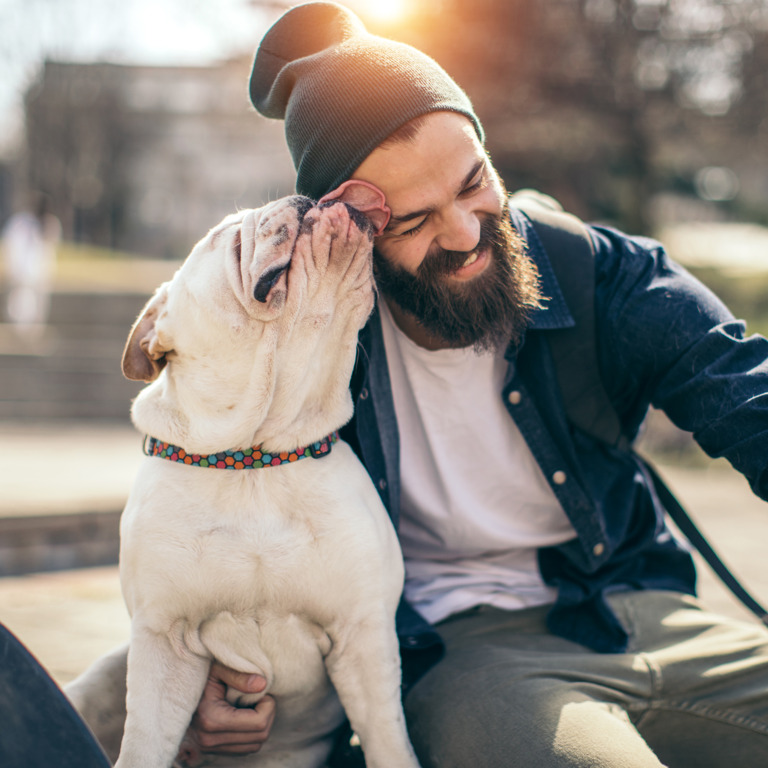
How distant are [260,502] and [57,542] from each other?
3465 millimetres

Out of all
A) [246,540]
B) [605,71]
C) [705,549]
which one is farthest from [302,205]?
[605,71]

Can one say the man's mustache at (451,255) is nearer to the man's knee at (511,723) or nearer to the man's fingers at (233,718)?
the man's knee at (511,723)

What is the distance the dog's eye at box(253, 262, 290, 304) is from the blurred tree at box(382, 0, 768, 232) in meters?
7.73

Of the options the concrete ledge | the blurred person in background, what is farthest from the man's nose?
the blurred person in background

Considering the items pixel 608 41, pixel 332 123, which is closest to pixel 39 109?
pixel 608 41

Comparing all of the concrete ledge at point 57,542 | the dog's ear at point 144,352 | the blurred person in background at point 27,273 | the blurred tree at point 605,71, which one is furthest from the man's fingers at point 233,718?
the blurred person in background at point 27,273

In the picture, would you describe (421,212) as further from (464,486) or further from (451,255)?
(464,486)

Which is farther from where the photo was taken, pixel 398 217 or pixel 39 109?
pixel 39 109

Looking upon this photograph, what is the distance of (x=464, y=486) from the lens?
7.16 feet

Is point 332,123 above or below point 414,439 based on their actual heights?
above

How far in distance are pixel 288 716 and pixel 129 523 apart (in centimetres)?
60

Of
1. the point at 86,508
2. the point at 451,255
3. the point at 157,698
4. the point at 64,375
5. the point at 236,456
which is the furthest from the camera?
the point at 64,375

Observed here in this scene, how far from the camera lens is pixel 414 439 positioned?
7.30 feet

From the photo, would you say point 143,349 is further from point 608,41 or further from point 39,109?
point 39,109
